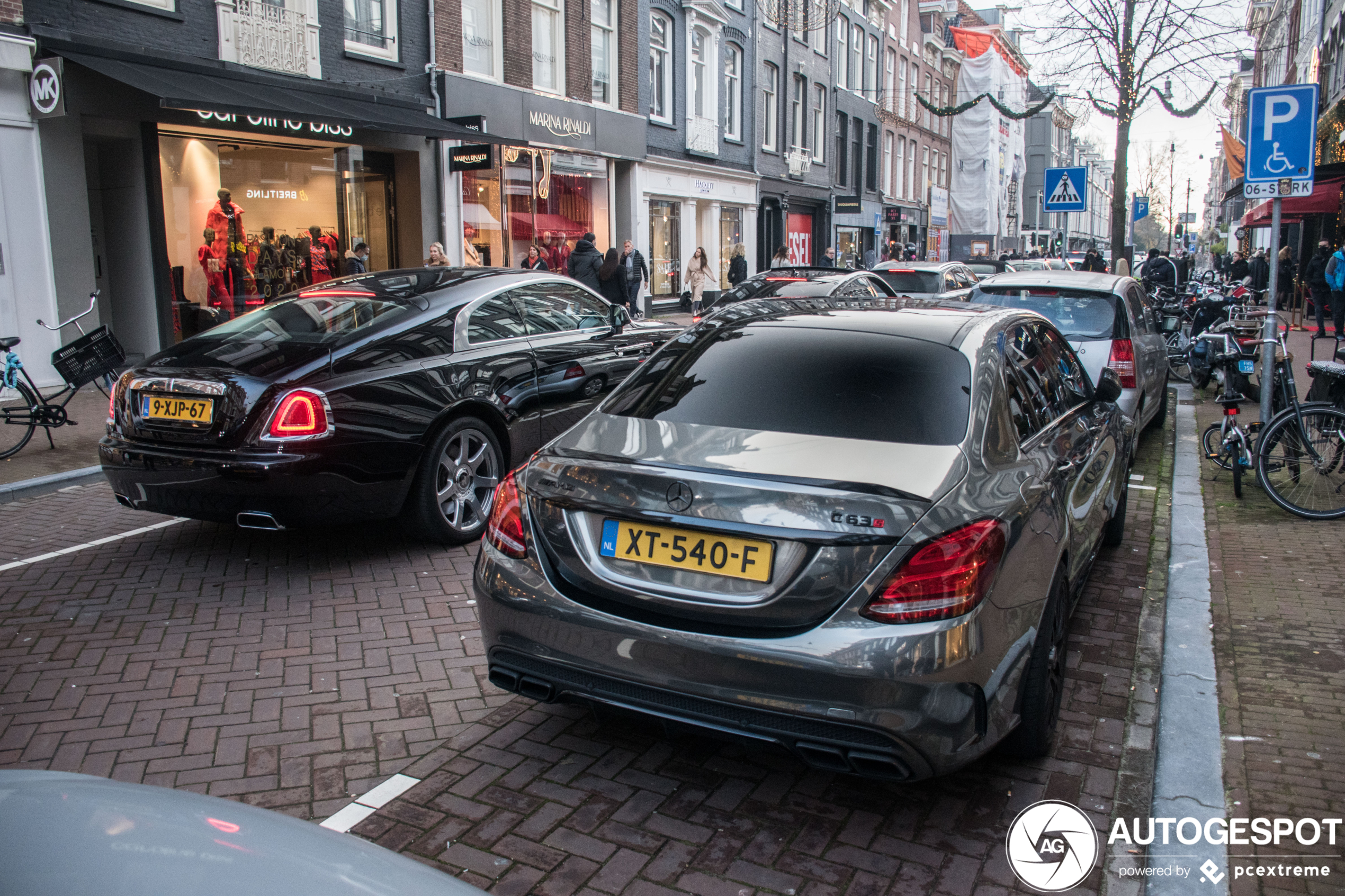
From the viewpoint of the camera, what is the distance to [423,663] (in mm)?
4312

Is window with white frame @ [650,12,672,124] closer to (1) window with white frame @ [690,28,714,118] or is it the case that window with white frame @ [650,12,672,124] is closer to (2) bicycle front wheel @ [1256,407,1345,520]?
(1) window with white frame @ [690,28,714,118]

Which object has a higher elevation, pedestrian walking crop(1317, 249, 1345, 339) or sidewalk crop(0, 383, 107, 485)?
pedestrian walking crop(1317, 249, 1345, 339)

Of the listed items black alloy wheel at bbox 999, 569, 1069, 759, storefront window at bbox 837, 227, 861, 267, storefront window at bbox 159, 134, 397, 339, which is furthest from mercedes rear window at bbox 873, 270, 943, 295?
storefront window at bbox 837, 227, 861, 267

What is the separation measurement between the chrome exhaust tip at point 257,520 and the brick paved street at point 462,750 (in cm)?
34

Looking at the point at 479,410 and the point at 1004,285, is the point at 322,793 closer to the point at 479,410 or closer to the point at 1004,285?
the point at 479,410

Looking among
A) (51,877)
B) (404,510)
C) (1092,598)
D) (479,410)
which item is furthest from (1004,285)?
(51,877)

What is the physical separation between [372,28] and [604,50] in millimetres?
7173

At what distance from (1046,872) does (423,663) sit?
8.42 ft

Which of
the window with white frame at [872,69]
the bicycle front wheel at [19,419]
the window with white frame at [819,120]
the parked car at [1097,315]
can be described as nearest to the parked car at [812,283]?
the parked car at [1097,315]

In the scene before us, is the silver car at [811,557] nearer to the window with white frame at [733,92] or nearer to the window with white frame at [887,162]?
the window with white frame at [733,92]

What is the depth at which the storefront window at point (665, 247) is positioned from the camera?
25.2 metres

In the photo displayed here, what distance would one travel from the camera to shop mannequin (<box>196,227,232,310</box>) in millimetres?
14234

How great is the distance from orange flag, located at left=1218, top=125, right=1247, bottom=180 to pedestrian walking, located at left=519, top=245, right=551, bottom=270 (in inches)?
614

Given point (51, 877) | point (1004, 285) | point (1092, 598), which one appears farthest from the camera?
point (1004, 285)
